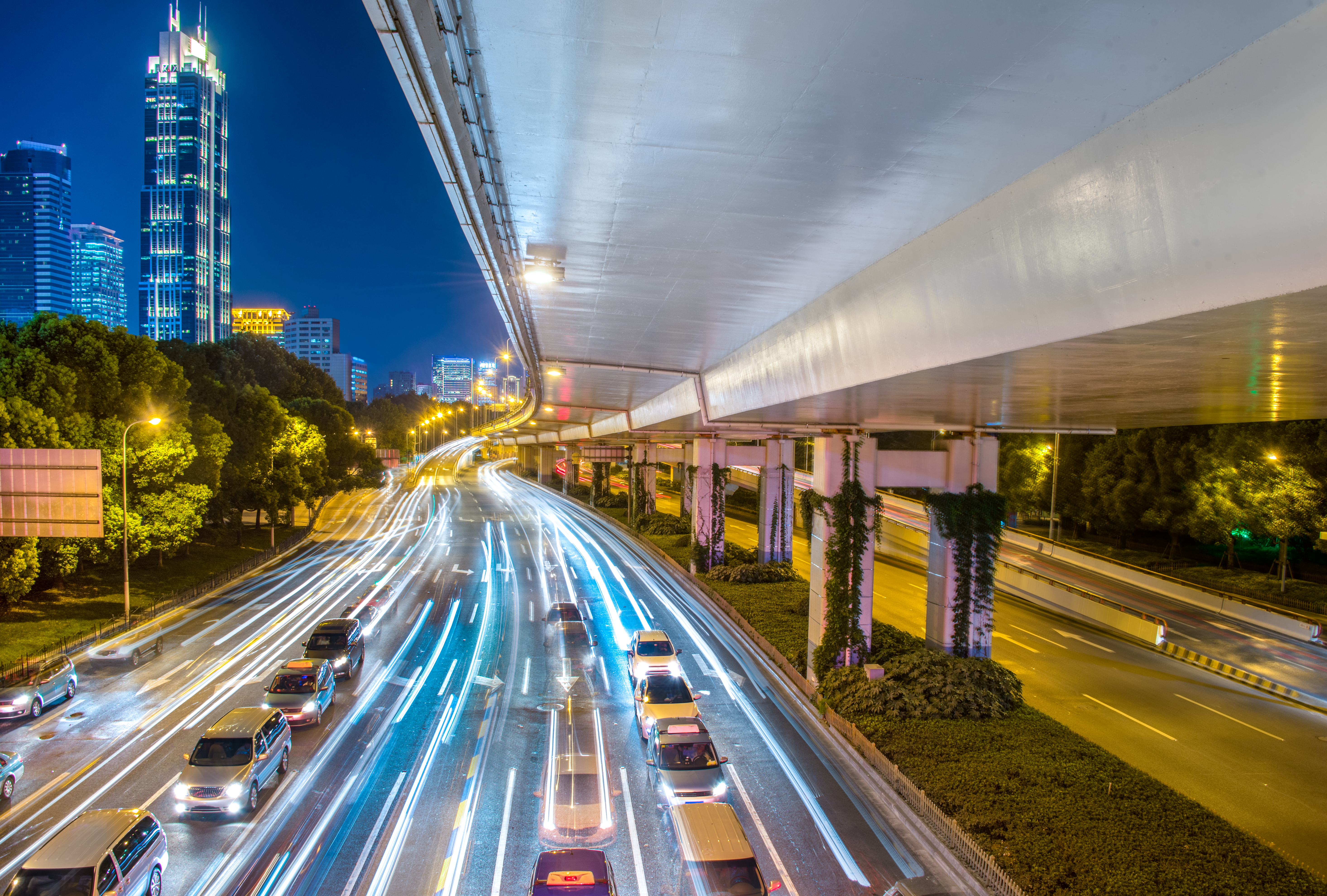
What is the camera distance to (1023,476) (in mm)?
46500

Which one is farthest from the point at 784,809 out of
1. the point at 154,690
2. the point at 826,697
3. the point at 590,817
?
the point at 154,690

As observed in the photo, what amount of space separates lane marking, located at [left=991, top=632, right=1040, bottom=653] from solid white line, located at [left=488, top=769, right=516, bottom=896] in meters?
17.3

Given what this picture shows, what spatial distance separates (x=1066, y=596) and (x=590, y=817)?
27299mm

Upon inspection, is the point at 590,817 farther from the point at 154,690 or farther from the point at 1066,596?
the point at 1066,596

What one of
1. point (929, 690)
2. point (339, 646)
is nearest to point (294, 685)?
point (339, 646)

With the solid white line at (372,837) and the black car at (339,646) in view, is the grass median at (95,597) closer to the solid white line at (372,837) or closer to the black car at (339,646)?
the black car at (339,646)

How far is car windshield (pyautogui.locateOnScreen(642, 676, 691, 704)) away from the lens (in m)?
15.8

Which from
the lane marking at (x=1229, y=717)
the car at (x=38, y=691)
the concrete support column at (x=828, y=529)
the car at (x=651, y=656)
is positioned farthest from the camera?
the concrete support column at (x=828, y=529)

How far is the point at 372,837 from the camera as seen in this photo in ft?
36.8

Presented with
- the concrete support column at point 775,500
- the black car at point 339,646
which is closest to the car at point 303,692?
the black car at point 339,646

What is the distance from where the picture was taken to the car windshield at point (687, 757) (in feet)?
42.5

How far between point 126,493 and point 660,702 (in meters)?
20.6

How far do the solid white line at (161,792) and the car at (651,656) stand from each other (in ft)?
32.2

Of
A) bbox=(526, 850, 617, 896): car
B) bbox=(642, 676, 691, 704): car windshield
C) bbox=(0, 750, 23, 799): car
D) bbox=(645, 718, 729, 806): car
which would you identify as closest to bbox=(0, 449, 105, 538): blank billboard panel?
bbox=(0, 750, 23, 799): car
